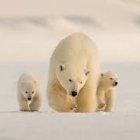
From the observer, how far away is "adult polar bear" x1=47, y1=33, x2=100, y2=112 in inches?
237

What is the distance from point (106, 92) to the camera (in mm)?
7109

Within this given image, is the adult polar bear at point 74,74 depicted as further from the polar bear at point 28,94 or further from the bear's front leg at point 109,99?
the bear's front leg at point 109,99

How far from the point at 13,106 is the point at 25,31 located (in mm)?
29104

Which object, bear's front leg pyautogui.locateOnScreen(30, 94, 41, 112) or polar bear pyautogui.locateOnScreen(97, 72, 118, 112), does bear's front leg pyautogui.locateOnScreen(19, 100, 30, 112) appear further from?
polar bear pyautogui.locateOnScreen(97, 72, 118, 112)

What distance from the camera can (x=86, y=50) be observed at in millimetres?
6305

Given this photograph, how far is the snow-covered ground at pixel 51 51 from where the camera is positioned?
13.6 feet

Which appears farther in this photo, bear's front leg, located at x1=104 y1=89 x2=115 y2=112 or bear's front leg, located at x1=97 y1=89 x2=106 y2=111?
bear's front leg, located at x1=104 y1=89 x2=115 y2=112

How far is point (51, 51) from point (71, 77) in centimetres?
2349

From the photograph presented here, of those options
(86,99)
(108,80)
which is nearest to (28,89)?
(86,99)

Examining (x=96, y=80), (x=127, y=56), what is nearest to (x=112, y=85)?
(x=96, y=80)

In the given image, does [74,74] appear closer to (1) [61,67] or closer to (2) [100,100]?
(1) [61,67]

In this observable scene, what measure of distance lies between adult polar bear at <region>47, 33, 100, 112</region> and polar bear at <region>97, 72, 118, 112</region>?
15.1 inches

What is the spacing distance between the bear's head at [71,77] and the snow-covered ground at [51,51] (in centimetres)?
Result: 48

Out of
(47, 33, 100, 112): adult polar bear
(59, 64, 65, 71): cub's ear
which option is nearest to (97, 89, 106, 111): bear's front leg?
(47, 33, 100, 112): adult polar bear
